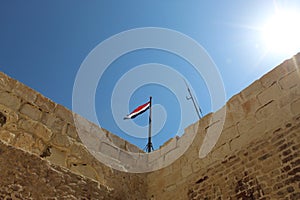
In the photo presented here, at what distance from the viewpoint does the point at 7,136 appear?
3.75 metres

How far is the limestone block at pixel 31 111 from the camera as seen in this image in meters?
4.07

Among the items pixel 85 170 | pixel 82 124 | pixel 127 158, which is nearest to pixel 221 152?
pixel 127 158

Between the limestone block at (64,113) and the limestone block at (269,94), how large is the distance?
2.60m

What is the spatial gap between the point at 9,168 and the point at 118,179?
67.3 inches

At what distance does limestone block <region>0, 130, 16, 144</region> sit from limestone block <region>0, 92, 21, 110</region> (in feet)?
1.14

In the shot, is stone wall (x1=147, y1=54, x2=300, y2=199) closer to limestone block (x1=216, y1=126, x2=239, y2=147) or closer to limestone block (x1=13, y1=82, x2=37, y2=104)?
limestone block (x1=216, y1=126, x2=239, y2=147)

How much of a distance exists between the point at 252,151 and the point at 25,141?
2743 millimetres

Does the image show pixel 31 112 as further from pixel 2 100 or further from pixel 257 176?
pixel 257 176

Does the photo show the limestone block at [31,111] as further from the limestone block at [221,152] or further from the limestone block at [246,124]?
the limestone block at [246,124]

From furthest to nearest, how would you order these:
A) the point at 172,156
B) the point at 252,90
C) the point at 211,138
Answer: the point at 172,156 → the point at 211,138 → the point at 252,90

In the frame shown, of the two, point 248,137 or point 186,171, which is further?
point 186,171

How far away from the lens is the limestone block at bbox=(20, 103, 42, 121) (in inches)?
160

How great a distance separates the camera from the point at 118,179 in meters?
4.75

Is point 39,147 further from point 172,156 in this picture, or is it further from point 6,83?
point 172,156
